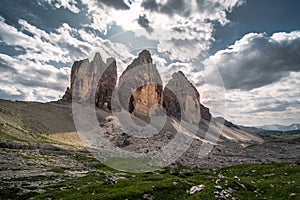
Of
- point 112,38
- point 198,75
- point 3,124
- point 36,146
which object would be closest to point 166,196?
point 198,75

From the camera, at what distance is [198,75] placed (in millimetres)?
55281

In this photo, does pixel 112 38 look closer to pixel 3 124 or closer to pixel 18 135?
pixel 18 135

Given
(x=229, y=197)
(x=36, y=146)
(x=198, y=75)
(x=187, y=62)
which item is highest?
(x=187, y=62)

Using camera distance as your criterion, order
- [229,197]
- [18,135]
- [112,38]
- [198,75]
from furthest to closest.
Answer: [18,135]
[112,38]
[198,75]
[229,197]

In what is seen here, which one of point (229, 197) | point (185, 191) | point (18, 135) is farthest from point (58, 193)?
point (18, 135)

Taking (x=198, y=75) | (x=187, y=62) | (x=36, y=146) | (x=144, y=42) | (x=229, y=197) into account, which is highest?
(x=144, y=42)

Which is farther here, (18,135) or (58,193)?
Answer: (18,135)

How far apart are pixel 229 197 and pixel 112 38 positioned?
42.8 metres

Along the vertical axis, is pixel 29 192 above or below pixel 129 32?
below

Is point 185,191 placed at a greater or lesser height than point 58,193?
greater

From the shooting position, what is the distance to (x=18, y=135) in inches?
6029

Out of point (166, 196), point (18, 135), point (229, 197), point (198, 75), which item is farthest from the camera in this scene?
point (18, 135)

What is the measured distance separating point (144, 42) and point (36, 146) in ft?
326

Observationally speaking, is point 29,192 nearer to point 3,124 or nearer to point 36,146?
point 36,146
